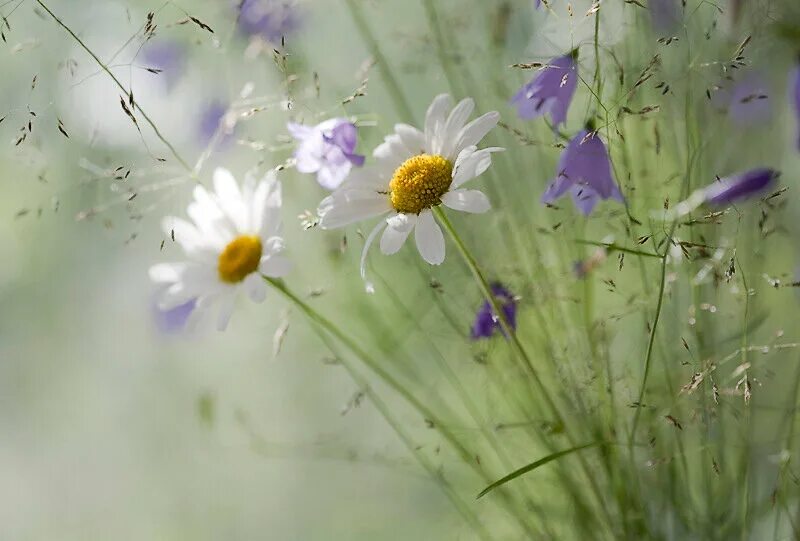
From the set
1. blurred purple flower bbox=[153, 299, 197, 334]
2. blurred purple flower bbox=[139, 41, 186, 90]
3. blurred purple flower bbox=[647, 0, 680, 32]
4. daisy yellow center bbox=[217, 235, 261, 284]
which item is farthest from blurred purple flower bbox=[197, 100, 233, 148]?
blurred purple flower bbox=[647, 0, 680, 32]

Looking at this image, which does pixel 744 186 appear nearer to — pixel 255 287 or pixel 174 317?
pixel 255 287

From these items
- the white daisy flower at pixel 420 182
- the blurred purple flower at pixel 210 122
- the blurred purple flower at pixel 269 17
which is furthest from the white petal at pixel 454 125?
the blurred purple flower at pixel 210 122

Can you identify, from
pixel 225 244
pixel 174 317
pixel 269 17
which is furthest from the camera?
pixel 174 317

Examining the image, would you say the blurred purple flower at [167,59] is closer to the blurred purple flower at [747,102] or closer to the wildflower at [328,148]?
the wildflower at [328,148]

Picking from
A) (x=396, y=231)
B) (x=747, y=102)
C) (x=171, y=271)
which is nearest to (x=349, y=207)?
(x=396, y=231)

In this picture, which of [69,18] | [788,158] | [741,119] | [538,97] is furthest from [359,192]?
[69,18]
